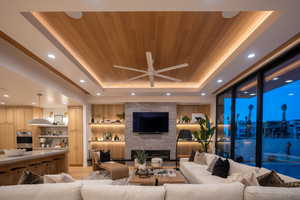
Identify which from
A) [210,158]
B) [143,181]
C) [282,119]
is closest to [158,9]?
[282,119]

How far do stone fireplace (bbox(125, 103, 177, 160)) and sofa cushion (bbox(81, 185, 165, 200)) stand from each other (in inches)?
200

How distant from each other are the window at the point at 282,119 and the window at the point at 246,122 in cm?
40

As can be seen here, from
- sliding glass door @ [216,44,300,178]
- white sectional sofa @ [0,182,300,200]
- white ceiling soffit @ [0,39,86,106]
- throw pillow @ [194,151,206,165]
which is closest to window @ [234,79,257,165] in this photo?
sliding glass door @ [216,44,300,178]

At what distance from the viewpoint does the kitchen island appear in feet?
11.3

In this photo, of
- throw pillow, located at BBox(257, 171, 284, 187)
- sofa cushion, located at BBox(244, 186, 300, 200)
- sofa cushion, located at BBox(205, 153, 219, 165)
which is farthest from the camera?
sofa cushion, located at BBox(205, 153, 219, 165)

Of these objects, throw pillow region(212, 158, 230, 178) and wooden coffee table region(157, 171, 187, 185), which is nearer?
throw pillow region(212, 158, 230, 178)

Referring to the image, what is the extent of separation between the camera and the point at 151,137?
7.04m

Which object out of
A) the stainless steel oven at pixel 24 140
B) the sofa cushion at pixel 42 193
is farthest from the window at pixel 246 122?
the stainless steel oven at pixel 24 140

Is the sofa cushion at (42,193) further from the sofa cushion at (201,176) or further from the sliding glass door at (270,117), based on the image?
the sliding glass door at (270,117)

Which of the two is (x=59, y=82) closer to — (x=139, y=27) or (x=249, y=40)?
(x=139, y=27)

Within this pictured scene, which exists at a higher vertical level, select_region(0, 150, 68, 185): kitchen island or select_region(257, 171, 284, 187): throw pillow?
select_region(257, 171, 284, 187): throw pillow

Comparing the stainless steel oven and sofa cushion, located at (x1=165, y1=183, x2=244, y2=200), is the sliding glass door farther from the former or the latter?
the stainless steel oven

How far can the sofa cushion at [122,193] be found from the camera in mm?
1858

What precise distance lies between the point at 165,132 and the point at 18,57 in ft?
17.7
